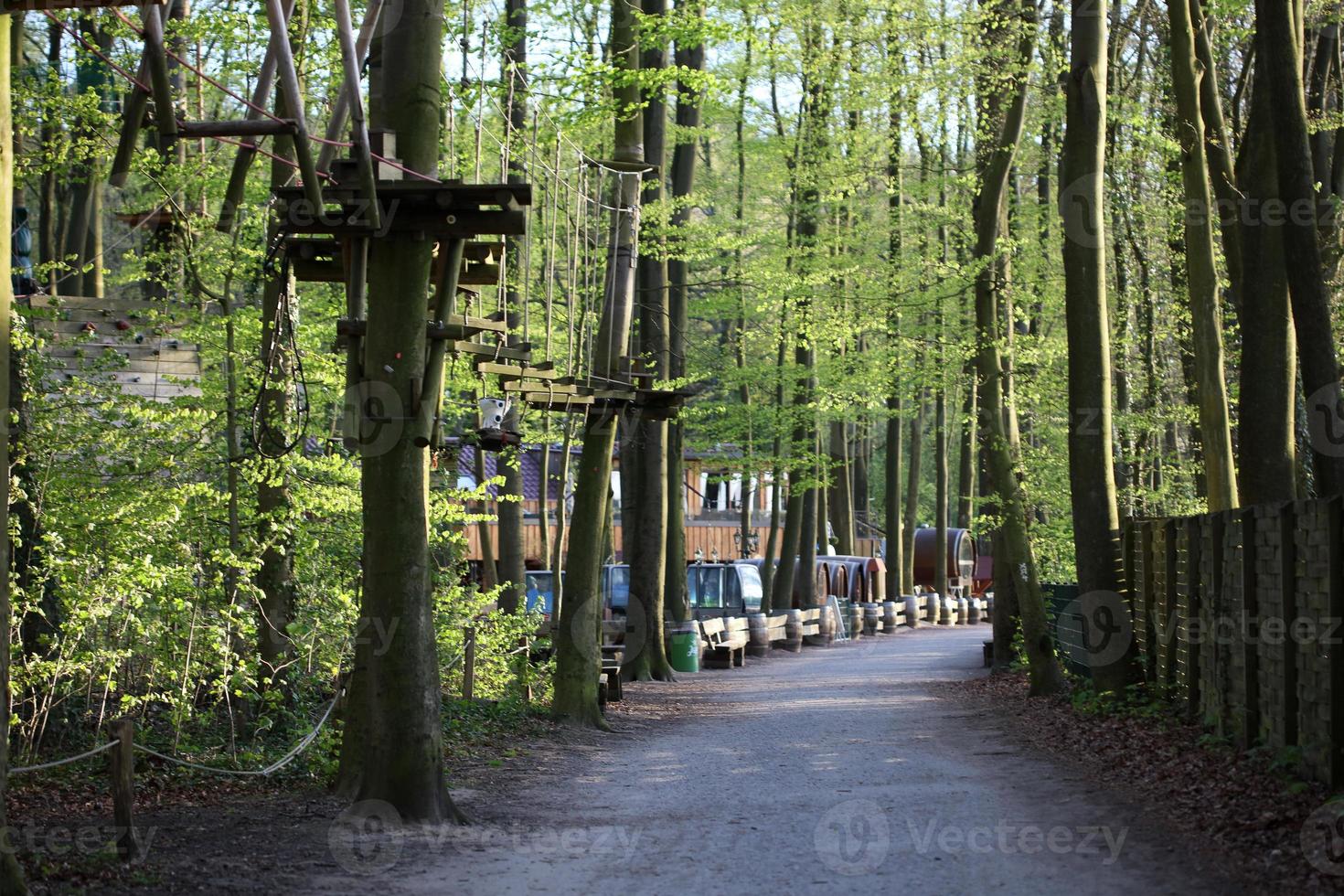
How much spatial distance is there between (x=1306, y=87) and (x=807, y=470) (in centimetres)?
1604

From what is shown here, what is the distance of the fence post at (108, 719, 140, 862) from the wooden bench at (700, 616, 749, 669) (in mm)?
→ 19809

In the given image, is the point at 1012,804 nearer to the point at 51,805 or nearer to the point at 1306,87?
the point at 51,805

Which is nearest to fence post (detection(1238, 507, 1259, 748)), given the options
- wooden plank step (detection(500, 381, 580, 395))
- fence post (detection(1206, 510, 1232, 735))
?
fence post (detection(1206, 510, 1232, 735))

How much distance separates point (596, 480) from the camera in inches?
688

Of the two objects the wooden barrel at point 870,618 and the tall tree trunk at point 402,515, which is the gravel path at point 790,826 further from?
the wooden barrel at point 870,618

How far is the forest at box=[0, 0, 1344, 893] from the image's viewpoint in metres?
10.9

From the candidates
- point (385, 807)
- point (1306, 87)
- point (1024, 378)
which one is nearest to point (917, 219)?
point (1024, 378)

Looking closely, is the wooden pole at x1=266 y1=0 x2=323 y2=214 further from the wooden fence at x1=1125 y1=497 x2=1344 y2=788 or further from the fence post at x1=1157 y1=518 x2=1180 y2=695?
the fence post at x1=1157 y1=518 x2=1180 y2=695

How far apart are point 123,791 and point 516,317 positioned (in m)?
14.7

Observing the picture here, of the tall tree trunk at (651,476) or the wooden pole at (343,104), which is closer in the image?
the wooden pole at (343,104)

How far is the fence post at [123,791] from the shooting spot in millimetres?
8531

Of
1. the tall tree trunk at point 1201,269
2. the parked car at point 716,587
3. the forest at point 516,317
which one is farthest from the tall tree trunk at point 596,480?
the parked car at point 716,587

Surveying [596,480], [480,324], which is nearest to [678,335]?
[596,480]

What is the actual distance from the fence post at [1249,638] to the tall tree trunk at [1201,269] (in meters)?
6.18
